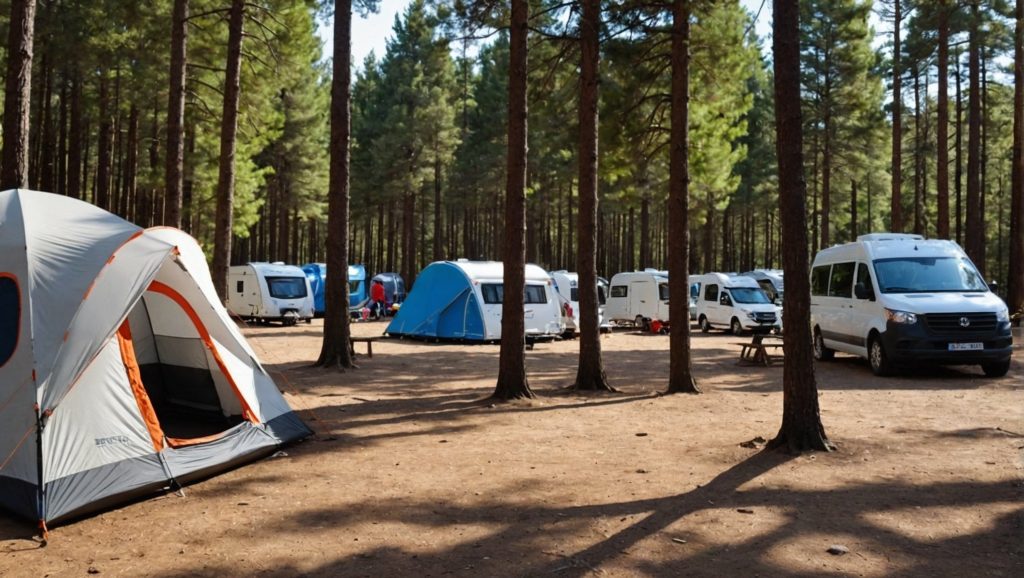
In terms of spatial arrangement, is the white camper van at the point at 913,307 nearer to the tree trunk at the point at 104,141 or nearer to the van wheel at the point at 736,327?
the van wheel at the point at 736,327

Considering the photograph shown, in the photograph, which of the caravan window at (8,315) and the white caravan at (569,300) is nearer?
the caravan window at (8,315)

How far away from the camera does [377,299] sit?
29.5m

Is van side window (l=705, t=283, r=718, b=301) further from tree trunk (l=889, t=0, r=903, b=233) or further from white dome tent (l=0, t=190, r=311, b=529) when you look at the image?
white dome tent (l=0, t=190, r=311, b=529)

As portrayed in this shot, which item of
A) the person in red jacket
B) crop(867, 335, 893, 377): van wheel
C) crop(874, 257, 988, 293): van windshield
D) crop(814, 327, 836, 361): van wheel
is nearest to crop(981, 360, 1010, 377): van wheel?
crop(874, 257, 988, 293): van windshield

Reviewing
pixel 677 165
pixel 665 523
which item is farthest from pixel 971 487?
pixel 677 165

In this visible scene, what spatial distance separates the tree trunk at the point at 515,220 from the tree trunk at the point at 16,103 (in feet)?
17.4

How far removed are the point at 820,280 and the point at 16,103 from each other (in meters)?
13.5

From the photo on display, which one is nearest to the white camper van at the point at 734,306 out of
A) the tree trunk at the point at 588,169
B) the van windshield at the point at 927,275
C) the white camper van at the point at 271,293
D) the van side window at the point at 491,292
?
the van side window at the point at 491,292

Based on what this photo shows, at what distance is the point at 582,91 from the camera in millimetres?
10531

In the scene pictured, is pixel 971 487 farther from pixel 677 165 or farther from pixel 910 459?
pixel 677 165

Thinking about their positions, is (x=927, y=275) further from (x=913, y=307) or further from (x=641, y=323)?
(x=641, y=323)

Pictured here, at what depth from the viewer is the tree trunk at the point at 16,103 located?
Result: 7.25m

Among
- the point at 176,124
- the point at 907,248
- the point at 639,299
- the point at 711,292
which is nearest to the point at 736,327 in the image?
the point at 711,292

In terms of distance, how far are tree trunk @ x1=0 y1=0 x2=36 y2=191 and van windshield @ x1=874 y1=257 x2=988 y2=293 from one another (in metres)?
12.0
